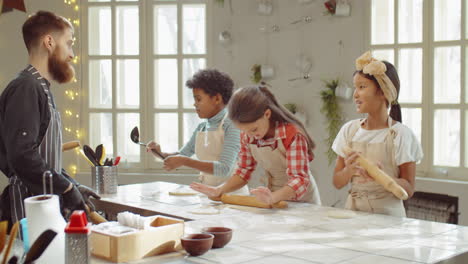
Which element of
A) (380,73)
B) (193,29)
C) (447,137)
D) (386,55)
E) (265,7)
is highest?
(265,7)

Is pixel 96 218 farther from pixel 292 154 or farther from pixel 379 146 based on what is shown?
pixel 379 146

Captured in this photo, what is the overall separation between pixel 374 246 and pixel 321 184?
9.27ft

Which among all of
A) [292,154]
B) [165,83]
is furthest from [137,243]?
[165,83]

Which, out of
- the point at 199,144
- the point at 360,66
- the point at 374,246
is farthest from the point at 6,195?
the point at 360,66

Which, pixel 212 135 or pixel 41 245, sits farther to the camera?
pixel 212 135

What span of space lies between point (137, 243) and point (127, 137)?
3568 millimetres

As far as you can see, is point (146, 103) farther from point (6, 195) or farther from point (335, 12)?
point (6, 195)

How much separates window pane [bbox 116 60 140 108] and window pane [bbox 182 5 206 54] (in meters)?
0.51

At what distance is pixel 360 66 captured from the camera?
9.34 ft

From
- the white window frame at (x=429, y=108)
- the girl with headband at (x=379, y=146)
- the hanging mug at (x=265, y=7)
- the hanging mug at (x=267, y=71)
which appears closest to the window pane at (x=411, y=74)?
the white window frame at (x=429, y=108)

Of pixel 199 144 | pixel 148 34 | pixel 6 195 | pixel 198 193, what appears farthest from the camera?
pixel 148 34

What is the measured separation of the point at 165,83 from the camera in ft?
17.1

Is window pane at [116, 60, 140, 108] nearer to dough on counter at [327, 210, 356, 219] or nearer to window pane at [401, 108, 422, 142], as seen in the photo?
window pane at [401, 108, 422, 142]

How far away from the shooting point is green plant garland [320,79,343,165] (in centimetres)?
462
